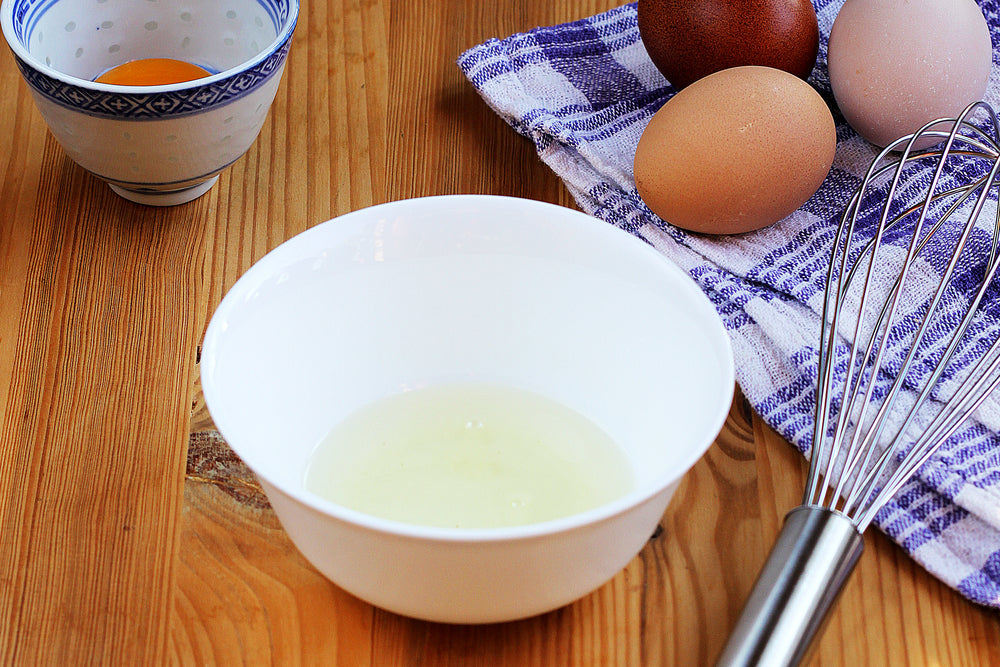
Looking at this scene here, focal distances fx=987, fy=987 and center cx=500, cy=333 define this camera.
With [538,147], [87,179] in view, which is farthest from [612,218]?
[87,179]

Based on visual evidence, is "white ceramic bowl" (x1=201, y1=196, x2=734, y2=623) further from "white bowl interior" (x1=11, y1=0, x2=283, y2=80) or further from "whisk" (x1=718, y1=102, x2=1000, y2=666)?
"white bowl interior" (x1=11, y1=0, x2=283, y2=80)

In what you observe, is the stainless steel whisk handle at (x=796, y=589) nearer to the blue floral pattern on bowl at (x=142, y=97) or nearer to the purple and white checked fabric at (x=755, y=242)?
the purple and white checked fabric at (x=755, y=242)

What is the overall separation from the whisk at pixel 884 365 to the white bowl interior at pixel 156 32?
1.09 feet

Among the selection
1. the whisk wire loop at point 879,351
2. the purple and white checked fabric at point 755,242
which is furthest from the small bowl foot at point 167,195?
the whisk wire loop at point 879,351

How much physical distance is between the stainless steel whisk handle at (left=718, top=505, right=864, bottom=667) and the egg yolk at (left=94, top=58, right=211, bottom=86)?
39 cm

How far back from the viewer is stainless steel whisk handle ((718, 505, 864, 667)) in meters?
0.31

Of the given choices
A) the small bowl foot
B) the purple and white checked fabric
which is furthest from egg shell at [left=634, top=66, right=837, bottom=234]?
the small bowl foot

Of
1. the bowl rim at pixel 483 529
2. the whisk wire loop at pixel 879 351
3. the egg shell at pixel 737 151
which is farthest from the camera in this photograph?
the egg shell at pixel 737 151

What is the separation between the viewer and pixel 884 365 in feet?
1.51

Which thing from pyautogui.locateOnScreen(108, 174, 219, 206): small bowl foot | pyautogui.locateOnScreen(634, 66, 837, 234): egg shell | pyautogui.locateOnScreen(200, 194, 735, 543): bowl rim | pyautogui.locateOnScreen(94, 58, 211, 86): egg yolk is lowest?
pyautogui.locateOnScreen(108, 174, 219, 206): small bowl foot

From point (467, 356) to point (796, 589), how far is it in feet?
0.55

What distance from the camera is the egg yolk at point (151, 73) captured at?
1.73 feet

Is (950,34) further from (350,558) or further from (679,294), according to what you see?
(350,558)

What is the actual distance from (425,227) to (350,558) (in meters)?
0.15
